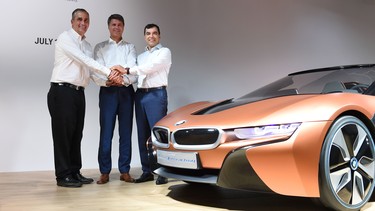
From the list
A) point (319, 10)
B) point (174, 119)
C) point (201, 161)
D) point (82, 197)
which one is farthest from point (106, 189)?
point (319, 10)

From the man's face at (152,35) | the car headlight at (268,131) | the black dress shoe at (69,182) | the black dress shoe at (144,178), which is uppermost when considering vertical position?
the man's face at (152,35)

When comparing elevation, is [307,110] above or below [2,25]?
below

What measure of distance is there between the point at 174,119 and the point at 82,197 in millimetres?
749

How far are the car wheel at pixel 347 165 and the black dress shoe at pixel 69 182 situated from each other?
1704mm

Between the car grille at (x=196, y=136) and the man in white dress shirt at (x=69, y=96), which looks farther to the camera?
the man in white dress shirt at (x=69, y=96)

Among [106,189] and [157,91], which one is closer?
[106,189]

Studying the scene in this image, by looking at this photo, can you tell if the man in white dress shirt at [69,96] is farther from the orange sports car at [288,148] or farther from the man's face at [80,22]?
the orange sports car at [288,148]

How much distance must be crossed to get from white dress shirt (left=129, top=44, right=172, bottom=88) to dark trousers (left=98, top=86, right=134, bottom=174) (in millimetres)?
177

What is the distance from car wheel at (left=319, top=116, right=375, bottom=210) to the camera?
177 cm

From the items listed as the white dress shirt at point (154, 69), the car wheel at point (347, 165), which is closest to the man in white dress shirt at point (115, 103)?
the white dress shirt at point (154, 69)

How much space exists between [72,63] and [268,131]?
168 cm

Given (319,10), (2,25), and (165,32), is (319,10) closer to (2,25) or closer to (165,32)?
(165,32)

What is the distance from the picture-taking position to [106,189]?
2635 mm

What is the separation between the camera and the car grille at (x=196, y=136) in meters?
1.93
